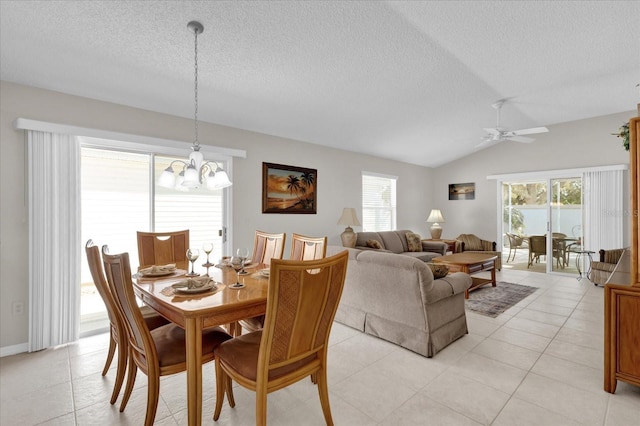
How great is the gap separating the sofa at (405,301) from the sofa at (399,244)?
2305 mm

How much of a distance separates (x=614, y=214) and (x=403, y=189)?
12.4 feet

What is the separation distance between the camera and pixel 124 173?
130 inches

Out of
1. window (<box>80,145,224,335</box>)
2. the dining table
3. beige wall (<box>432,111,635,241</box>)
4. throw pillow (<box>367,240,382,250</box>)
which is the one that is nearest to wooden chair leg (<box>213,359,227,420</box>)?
the dining table

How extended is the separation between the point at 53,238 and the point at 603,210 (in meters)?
8.15

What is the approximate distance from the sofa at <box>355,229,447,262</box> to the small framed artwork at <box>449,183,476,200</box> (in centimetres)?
179

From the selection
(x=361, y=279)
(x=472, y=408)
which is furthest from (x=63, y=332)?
(x=472, y=408)

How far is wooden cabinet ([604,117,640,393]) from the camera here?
2.00 m

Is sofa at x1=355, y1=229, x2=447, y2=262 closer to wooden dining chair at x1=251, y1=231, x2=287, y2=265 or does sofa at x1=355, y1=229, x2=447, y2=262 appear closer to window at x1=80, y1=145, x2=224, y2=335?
wooden dining chair at x1=251, y1=231, x2=287, y2=265

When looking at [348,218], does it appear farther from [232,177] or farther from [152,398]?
[152,398]

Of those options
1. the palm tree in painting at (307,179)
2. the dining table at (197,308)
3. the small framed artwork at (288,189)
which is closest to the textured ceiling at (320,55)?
the small framed artwork at (288,189)

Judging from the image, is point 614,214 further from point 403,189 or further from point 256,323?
point 256,323

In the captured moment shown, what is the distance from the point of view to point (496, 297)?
4.37 meters

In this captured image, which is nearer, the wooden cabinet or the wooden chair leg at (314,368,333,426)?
the wooden chair leg at (314,368,333,426)

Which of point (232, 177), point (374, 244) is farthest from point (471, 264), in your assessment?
point (232, 177)
